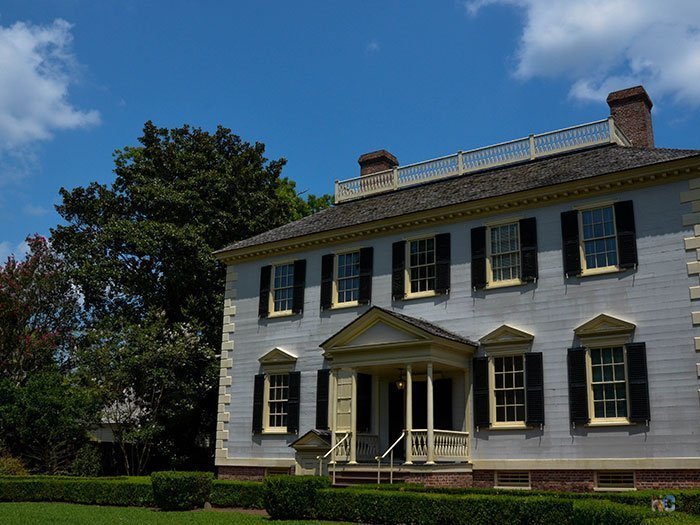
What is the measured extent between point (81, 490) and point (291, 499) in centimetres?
826

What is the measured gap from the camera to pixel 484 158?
24781mm

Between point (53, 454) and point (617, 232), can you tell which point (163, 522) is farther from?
point (53, 454)

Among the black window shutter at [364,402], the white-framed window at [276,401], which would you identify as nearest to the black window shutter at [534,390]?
the black window shutter at [364,402]

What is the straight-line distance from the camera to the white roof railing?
22898mm

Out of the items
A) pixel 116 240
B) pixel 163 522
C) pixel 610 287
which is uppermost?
pixel 116 240

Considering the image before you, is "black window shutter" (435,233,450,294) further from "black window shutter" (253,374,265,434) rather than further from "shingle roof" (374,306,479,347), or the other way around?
"black window shutter" (253,374,265,434)

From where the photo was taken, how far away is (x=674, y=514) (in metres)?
11.5

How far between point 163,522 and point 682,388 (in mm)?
12274

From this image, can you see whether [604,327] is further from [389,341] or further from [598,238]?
[389,341]

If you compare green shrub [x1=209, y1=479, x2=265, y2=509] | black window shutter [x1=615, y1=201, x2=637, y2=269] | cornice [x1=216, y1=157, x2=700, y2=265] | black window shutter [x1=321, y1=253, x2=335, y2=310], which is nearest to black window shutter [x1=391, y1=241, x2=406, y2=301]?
cornice [x1=216, y1=157, x2=700, y2=265]

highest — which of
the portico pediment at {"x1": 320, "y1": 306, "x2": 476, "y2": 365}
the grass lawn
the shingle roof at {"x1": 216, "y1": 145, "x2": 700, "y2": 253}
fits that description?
the shingle roof at {"x1": 216, "y1": 145, "x2": 700, "y2": 253}

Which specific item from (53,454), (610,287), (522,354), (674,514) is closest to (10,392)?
(53,454)

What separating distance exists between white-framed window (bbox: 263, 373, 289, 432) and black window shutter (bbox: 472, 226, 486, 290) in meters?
7.56

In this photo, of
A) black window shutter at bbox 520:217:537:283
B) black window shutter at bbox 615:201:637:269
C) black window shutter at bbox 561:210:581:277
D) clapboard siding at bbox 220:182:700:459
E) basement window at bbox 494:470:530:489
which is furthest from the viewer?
black window shutter at bbox 520:217:537:283
